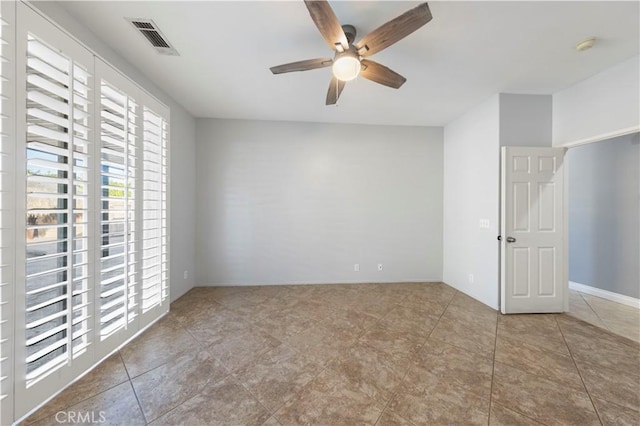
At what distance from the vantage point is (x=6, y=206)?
1357mm

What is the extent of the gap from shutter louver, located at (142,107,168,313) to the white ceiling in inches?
27.3

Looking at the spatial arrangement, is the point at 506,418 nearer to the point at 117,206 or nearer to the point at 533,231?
the point at 533,231

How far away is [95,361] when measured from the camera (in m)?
1.97

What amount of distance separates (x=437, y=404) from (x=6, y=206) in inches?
120

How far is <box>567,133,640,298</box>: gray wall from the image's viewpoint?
3449mm

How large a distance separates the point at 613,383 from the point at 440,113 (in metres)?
3.58

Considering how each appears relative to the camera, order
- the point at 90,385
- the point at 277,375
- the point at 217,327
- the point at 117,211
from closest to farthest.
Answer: the point at 90,385 → the point at 277,375 → the point at 117,211 → the point at 217,327

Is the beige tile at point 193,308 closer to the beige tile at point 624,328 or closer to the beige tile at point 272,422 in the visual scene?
the beige tile at point 272,422

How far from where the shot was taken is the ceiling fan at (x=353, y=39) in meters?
1.45

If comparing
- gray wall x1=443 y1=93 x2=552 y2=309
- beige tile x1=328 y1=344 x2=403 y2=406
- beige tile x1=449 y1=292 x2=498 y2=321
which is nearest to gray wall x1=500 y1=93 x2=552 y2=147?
gray wall x1=443 y1=93 x2=552 y2=309

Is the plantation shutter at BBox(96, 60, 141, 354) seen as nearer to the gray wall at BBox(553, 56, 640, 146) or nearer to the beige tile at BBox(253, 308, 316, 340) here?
the beige tile at BBox(253, 308, 316, 340)

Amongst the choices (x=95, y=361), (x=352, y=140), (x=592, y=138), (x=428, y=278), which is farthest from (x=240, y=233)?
(x=592, y=138)

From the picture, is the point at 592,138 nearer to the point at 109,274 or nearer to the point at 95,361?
the point at 109,274

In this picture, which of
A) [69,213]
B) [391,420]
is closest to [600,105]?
[391,420]
